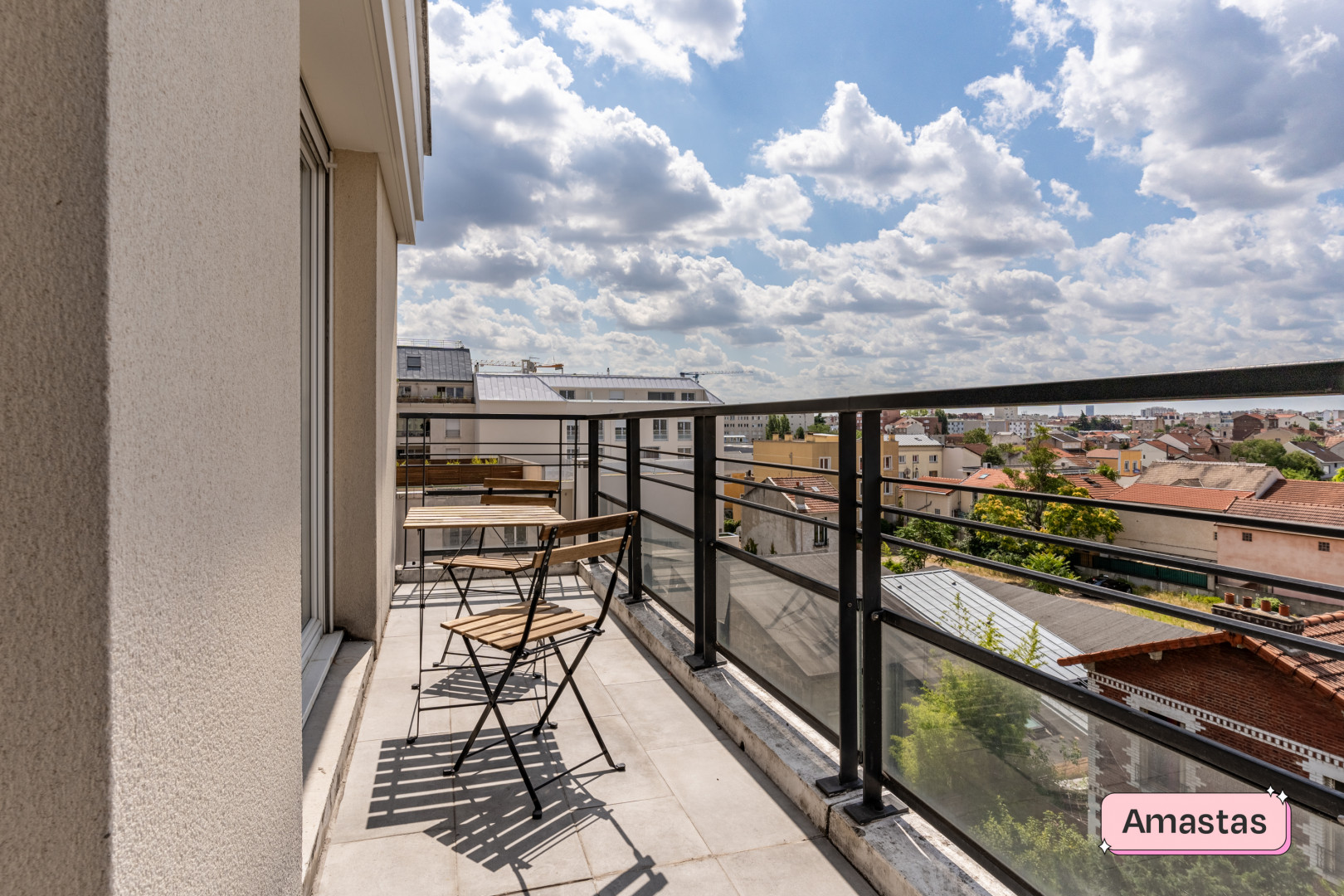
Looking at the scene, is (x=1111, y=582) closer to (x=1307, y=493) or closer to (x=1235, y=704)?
(x=1235, y=704)

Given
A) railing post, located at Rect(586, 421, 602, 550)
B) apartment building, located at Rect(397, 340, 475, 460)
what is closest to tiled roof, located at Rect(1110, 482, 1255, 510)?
railing post, located at Rect(586, 421, 602, 550)

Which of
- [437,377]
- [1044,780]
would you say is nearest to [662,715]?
[1044,780]

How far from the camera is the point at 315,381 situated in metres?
3.13

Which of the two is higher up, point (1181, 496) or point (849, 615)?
point (1181, 496)

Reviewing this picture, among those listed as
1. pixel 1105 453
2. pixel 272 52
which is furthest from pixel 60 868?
pixel 1105 453

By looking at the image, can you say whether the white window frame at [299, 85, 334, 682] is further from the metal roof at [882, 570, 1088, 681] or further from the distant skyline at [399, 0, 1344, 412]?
the metal roof at [882, 570, 1088, 681]

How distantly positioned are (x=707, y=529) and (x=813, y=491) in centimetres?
96

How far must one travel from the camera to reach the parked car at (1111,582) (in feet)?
4.16

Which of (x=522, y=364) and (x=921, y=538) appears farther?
(x=522, y=364)

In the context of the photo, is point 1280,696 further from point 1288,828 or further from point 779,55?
point 779,55

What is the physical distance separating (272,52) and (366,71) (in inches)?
71.7

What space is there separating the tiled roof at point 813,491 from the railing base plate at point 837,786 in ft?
2.73

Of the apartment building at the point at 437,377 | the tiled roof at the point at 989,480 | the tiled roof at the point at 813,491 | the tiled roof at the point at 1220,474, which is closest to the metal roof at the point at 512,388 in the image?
the apartment building at the point at 437,377

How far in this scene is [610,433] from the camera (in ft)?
20.9
